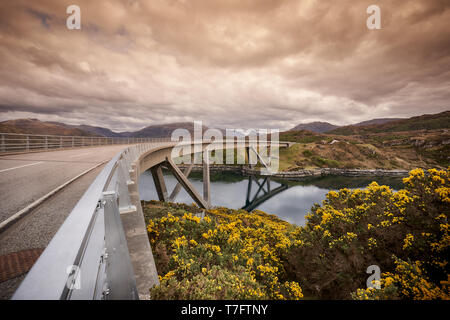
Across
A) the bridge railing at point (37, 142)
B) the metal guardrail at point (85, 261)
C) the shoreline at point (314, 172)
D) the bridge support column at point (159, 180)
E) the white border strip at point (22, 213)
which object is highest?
the bridge railing at point (37, 142)

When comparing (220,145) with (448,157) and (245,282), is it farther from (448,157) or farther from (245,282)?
(448,157)

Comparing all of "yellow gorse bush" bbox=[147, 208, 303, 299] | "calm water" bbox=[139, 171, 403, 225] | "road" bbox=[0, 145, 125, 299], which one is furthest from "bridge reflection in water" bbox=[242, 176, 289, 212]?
"road" bbox=[0, 145, 125, 299]

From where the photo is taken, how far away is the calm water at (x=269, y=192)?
3133 centimetres

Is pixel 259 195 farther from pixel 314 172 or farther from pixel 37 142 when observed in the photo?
pixel 37 142

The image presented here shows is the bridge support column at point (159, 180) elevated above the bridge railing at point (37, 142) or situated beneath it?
situated beneath

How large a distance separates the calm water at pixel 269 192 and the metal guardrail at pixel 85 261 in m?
26.1

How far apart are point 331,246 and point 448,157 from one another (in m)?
86.2

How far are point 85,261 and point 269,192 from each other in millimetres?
39685

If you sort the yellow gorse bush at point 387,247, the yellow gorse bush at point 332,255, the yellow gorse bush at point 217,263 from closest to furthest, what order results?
→ the yellow gorse bush at point 217,263, the yellow gorse bush at point 332,255, the yellow gorse bush at point 387,247

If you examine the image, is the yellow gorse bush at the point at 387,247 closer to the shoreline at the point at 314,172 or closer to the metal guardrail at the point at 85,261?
the metal guardrail at the point at 85,261

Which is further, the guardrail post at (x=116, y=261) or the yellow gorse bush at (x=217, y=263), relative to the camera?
the yellow gorse bush at (x=217, y=263)

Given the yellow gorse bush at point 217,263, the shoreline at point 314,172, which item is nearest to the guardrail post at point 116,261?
the yellow gorse bush at point 217,263

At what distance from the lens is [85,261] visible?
130cm

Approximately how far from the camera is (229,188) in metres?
42.0
